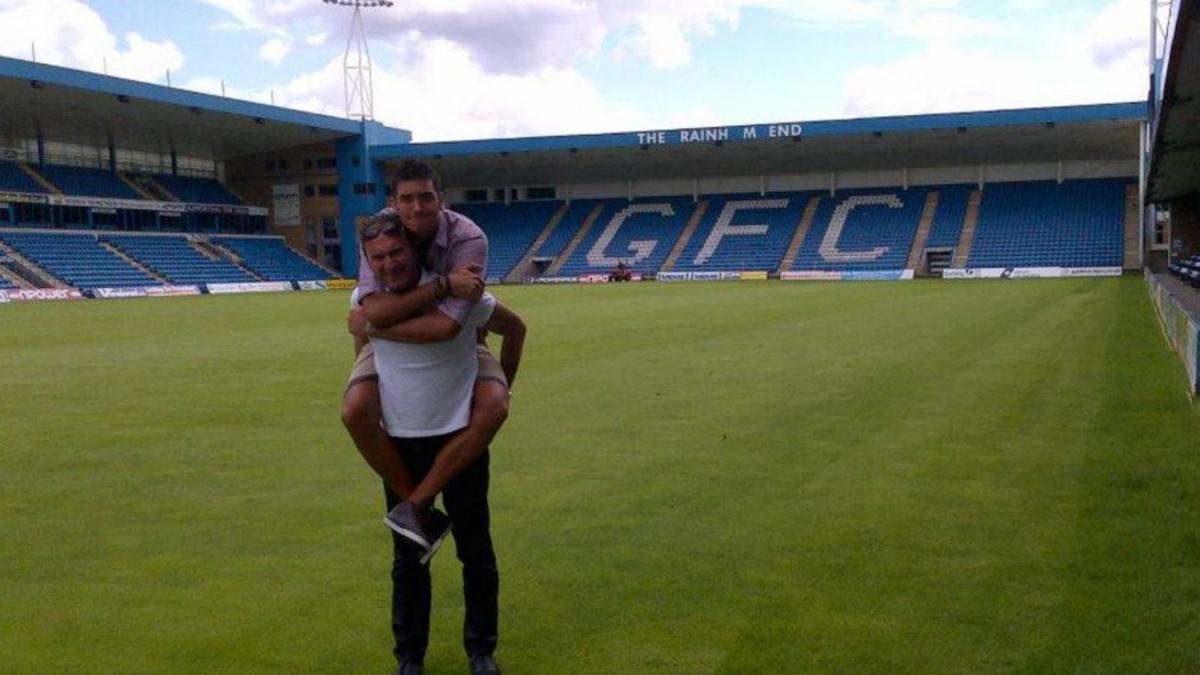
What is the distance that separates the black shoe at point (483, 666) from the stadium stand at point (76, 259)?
159ft

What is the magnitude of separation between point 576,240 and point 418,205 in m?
61.3

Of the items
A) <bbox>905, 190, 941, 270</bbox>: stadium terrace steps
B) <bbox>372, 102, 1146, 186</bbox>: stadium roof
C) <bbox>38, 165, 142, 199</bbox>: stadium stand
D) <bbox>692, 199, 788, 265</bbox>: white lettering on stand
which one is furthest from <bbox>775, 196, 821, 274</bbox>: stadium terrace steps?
<bbox>38, 165, 142, 199</bbox>: stadium stand

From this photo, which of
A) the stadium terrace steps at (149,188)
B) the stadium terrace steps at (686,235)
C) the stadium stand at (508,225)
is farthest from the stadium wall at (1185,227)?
the stadium terrace steps at (149,188)

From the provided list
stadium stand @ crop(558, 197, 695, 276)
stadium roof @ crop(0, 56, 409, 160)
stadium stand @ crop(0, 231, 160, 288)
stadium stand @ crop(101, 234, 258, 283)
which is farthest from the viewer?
stadium stand @ crop(558, 197, 695, 276)

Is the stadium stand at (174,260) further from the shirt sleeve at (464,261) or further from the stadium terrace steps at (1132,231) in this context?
the shirt sleeve at (464,261)

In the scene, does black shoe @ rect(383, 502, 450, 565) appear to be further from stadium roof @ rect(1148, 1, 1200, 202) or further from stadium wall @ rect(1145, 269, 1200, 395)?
stadium wall @ rect(1145, 269, 1200, 395)

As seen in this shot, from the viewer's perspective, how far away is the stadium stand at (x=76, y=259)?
47.2m

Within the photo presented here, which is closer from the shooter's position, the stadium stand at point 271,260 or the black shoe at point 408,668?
the black shoe at point 408,668

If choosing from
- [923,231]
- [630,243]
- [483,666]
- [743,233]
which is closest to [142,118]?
[630,243]

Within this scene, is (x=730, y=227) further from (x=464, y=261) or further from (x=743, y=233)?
(x=464, y=261)

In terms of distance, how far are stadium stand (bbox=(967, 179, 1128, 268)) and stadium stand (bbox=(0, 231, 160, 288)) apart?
42.8 meters

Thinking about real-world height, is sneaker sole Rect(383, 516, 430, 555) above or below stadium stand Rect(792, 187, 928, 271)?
below

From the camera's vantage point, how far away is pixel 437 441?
13.0ft

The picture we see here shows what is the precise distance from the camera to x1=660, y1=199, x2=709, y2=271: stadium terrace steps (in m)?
60.4
